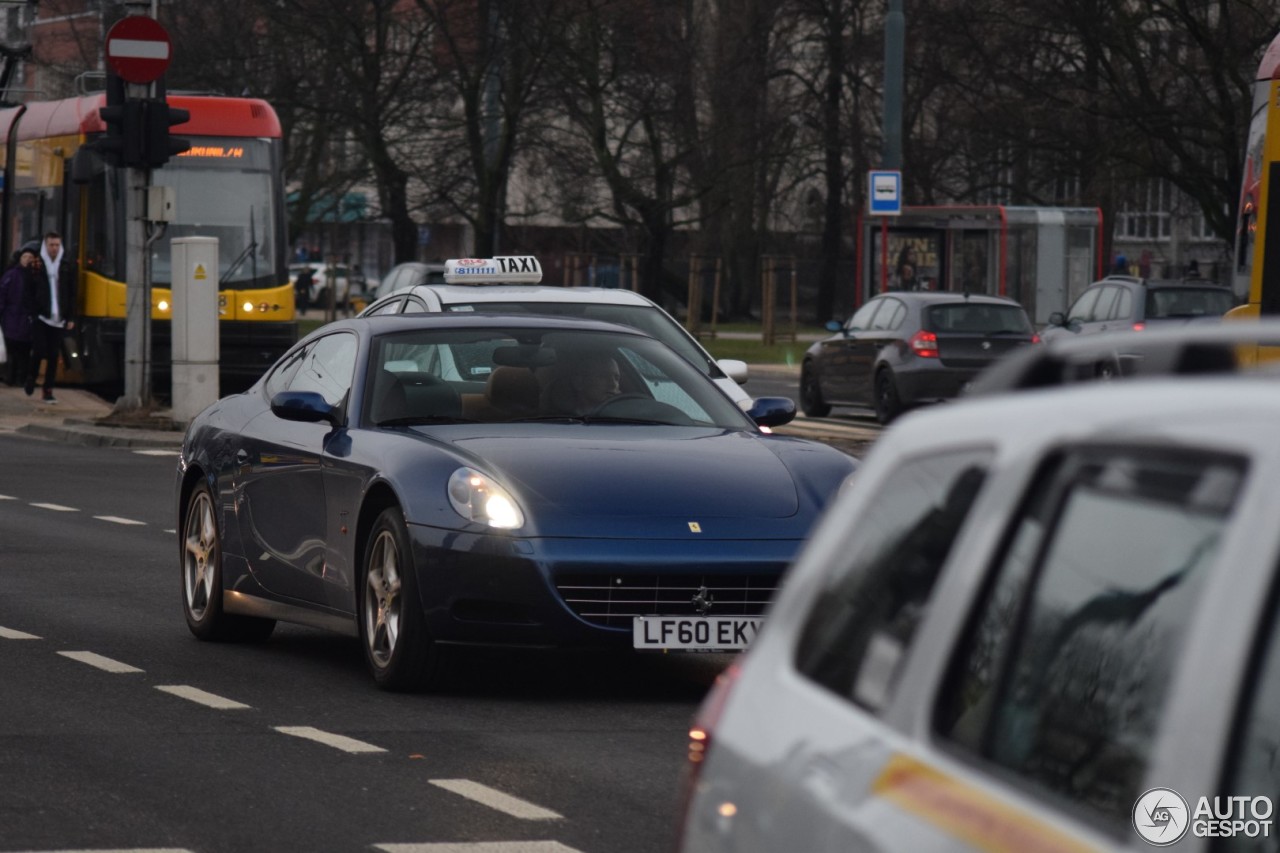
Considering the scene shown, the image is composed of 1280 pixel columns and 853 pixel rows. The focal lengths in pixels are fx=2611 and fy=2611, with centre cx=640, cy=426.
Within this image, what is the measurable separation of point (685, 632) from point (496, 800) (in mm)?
1757

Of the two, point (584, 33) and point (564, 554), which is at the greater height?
point (584, 33)

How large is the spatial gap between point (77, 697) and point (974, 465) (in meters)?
6.39

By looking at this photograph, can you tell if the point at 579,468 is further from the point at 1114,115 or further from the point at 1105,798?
the point at 1114,115

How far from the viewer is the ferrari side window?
33.1 ft

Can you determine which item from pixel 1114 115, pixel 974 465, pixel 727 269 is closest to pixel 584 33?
pixel 1114 115

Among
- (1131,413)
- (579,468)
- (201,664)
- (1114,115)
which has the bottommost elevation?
(201,664)

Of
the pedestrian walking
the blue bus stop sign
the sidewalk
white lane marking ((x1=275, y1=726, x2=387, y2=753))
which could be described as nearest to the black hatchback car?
the blue bus stop sign

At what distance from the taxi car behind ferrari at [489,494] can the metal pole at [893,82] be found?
23978 mm

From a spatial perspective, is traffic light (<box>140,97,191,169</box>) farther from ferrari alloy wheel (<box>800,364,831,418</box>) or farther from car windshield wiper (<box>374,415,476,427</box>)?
car windshield wiper (<box>374,415,476,427</box>)

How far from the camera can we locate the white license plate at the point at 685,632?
8562mm

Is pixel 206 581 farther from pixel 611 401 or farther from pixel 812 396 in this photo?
pixel 812 396

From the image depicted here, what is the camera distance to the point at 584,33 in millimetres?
48156

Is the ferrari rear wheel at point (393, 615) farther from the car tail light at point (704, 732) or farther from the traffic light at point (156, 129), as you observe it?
the traffic light at point (156, 129)

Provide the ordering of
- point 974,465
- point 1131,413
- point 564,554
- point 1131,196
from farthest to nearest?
point 1131,196 → point 564,554 → point 974,465 → point 1131,413
